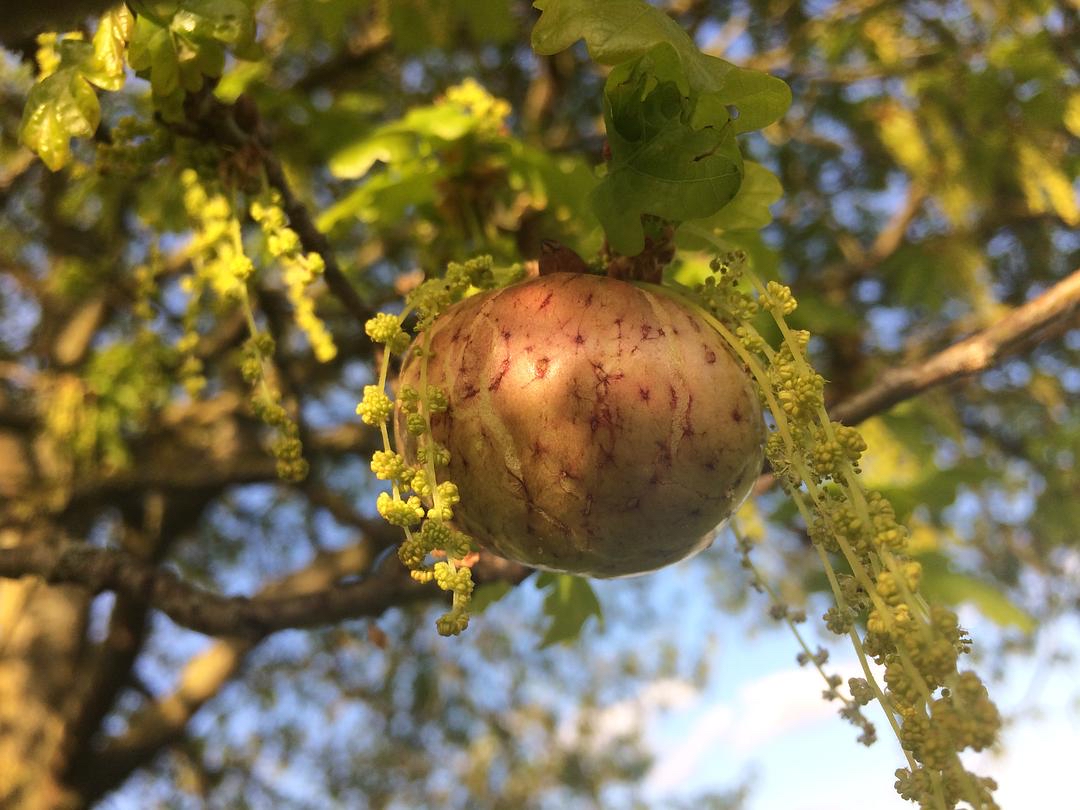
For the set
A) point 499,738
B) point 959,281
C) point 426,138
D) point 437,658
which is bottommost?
point 499,738

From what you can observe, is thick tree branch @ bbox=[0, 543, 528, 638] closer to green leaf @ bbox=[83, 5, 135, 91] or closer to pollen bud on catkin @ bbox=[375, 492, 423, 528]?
pollen bud on catkin @ bbox=[375, 492, 423, 528]

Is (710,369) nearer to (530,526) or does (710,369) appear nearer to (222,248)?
(530,526)

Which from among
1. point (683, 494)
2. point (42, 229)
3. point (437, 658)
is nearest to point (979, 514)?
point (437, 658)

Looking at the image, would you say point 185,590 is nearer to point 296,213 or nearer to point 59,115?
point 296,213

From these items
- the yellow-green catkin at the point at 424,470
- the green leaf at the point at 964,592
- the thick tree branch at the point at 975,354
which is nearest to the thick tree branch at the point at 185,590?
the yellow-green catkin at the point at 424,470

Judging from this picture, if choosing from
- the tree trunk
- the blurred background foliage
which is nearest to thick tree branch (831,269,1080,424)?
the blurred background foliage

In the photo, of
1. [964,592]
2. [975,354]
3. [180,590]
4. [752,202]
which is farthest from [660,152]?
[964,592]

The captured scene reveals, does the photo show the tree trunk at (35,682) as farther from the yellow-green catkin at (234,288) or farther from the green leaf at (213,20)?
the green leaf at (213,20)

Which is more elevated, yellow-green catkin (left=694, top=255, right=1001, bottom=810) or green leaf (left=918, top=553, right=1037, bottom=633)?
yellow-green catkin (left=694, top=255, right=1001, bottom=810)
